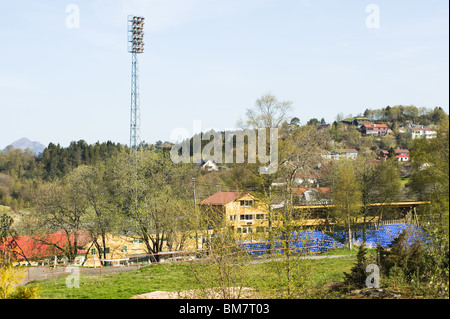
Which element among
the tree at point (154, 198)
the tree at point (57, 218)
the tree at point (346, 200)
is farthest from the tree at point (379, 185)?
the tree at point (57, 218)

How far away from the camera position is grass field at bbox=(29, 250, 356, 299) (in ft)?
36.3

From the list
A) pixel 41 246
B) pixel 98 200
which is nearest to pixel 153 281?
pixel 98 200

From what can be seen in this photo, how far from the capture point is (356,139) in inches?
2486

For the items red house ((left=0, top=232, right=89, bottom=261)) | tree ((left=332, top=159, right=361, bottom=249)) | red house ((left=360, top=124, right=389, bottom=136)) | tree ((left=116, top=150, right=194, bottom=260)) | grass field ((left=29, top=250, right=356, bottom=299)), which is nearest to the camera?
grass field ((left=29, top=250, right=356, bottom=299))

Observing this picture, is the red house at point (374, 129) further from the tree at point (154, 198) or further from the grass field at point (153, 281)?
the grass field at point (153, 281)

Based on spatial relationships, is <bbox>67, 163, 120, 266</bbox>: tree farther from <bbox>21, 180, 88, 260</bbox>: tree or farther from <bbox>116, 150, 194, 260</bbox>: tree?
<bbox>116, 150, 194, 260</bbox>: tree

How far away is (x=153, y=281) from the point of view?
47.1ft

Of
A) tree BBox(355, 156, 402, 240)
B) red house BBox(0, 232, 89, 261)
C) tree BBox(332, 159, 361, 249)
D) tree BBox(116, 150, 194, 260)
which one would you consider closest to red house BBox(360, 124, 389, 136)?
tree BBox(355, 156, 402, 240)

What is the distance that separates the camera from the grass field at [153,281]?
1108cm

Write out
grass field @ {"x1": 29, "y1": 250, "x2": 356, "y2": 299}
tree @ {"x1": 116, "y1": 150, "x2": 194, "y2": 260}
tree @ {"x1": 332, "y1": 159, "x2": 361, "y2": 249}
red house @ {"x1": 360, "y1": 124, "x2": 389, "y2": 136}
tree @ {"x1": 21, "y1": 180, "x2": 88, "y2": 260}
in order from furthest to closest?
red house @ {"x1": 360, "y1": 124, "x2": 389, "y2": 136} < tree @ {"x1": 21, "y1": 180, "x2": 88, "y2": 260} < tree @ {"x1": 332, "y1": 159, "x2": 361, "y2": 249} < tree @ {"x1": 116, "y1": 150, "x2": 194, "y2": 260} < grass field @ {"x1": 29, "y1": 250, "x2": 356, "y2": 299}

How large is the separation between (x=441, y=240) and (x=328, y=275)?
5766 mm

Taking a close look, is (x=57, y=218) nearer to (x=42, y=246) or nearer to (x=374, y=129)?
(x=42, y=246)
